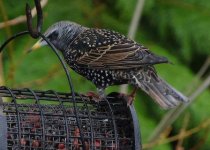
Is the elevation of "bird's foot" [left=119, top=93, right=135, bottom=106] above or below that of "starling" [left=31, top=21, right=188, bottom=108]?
below

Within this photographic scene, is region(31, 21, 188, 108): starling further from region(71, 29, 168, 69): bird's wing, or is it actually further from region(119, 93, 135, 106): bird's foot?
region(119, 93, 135, 106): bird's foot

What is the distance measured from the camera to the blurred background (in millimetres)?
6973

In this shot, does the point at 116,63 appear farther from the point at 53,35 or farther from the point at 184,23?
the point at 184,23

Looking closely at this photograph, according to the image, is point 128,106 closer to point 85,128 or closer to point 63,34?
point 85,128

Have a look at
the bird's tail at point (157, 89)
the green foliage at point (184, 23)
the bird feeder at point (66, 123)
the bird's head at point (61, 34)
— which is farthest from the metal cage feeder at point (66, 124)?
the green foliage at point (184, 23)

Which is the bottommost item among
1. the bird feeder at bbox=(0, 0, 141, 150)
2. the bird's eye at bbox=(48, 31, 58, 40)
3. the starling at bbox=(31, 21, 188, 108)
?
the bird feeder at bbox=(0, 0, 141, 150)

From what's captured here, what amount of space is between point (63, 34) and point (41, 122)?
108 centimetres

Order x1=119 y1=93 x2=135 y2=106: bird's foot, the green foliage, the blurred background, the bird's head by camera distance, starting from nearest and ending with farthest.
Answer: x1=119 y1=93 x2=135 y2=106: bird's foot < the bird's head < the blurred background < the green foliage

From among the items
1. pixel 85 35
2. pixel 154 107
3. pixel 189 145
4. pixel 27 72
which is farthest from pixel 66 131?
pixel 189 145

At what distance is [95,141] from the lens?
489cm

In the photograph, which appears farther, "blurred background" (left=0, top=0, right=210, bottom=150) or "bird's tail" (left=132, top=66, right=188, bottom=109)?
"blurred background" (left=0, top=0, right=210, bottom=150)

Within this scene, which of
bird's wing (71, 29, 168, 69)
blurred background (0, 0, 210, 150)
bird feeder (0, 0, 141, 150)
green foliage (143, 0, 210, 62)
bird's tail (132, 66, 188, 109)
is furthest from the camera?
green foliage (143, 0, 210, 62)

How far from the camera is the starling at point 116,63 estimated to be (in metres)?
5.34

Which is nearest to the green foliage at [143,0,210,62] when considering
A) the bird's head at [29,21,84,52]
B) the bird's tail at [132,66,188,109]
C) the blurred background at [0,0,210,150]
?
the blurred background at [0,0,210,150]
